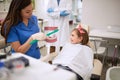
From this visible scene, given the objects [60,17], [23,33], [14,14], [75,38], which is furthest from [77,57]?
[60,17]

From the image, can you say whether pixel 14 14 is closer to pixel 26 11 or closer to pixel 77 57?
pixel 26 11

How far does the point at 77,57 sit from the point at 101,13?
1.91 meters

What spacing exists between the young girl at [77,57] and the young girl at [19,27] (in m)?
0.29

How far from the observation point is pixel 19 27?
136cm

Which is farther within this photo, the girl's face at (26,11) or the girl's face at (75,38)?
the girl's face at (75,38)

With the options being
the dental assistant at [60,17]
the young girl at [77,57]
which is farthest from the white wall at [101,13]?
the young girl at [77,57]

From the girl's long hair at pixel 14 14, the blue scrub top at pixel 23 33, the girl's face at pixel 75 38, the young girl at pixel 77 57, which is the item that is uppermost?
the girl's long hair at pixel 14 14

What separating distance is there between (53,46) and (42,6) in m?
1.59

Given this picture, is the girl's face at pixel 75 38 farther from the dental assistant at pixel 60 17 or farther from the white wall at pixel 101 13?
the white wall at pixel 101 13

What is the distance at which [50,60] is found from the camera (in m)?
1.50

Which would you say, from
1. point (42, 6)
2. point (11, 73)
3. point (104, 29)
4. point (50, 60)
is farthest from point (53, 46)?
point (11, 73)

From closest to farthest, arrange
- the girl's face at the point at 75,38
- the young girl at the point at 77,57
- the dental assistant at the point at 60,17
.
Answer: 1. the young girl at the point at 77,57
2. the girl's face at the point at 75,38
3. the dental assistant at the point at 60,17

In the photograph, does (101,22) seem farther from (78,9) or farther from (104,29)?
(78,9)

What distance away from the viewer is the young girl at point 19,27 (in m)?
1.25
